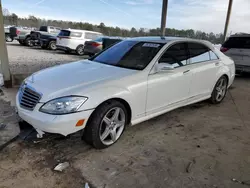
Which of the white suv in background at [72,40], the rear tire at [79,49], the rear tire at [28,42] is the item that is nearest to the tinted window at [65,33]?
the white suv in background at [72,40]

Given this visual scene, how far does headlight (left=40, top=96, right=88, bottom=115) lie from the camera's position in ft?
8.96

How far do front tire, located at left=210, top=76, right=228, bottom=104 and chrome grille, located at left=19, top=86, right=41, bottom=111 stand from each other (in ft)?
12.5

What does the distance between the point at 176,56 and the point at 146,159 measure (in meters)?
1.96

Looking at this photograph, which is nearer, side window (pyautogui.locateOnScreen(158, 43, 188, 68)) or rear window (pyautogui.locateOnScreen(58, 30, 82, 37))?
side window (pyautogui.locateOnScreen(158, 43, 188, 68))

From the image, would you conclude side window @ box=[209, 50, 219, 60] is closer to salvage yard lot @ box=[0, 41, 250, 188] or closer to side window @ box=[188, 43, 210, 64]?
side window @ box=[188, 43, 210, 64]

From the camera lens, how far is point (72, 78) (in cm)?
320

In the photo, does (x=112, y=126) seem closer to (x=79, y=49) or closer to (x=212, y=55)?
(x=212, y=55)

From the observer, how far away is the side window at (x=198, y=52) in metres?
4.35

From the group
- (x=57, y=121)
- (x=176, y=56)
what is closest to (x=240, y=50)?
(x=176, y=56)

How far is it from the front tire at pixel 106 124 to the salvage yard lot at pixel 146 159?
0.45 ft

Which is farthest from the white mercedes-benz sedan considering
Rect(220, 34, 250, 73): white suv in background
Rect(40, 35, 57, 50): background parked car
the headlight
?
Rect(40, 35, 57, 50): background parked car

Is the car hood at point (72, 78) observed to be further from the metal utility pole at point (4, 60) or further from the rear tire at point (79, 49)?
the rear tire at point (79, 49)

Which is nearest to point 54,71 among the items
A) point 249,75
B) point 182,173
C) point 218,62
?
point 182,173

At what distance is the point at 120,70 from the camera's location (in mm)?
3488
